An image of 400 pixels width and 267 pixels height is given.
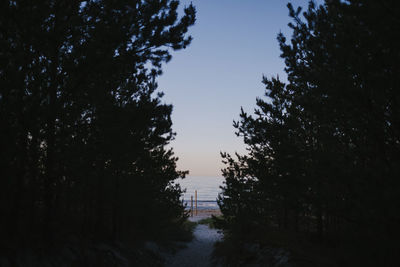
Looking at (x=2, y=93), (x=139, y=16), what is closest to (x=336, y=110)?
(x=139, y=16)

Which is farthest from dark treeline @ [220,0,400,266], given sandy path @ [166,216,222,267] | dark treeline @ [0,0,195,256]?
sandy path @ [166,216,222,267]

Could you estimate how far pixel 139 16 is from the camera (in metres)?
7.29

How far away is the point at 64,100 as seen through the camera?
6.83 m

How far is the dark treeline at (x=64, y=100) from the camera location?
5605 millimetres

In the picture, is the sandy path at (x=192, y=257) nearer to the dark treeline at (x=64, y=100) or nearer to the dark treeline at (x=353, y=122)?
the dark treeline at (x=64, y=100)

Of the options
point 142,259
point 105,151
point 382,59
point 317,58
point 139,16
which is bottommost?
point 142,259

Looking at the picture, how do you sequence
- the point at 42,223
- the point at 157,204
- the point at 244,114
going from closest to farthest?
1. the point at 42,223
2. the point at 244,114
3. the point at 157,204

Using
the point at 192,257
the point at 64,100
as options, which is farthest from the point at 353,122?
the point at 192,257

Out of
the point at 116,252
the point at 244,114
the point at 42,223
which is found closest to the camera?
the point at 42,223

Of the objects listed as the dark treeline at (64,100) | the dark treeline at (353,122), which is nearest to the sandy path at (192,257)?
the dark treeline at (64,100)

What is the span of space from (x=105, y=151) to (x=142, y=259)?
4372 millimetres

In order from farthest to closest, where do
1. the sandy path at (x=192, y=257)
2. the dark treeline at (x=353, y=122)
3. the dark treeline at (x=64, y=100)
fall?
the sandy path at (x=192, y=257) < the dark treeline at (x=64, y=100) < the dark treeline at (x=353, y=122)

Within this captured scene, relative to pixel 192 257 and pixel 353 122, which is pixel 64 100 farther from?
pixel 192 257

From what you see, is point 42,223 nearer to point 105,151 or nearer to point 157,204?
point 105,151
